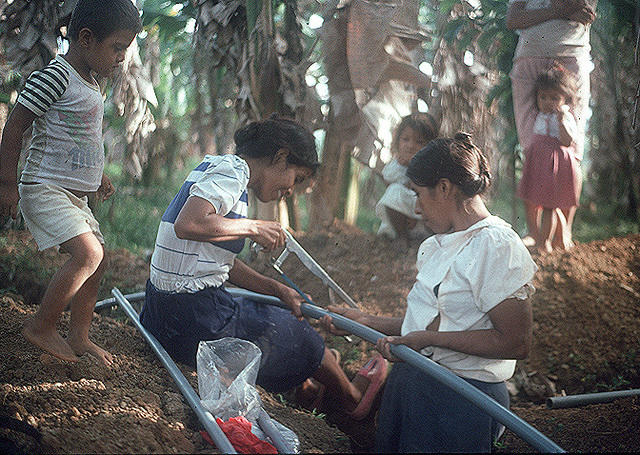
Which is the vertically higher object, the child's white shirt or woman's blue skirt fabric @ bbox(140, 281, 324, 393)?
the child's white shirt

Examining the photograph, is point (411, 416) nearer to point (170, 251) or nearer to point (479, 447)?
point (479, 447)

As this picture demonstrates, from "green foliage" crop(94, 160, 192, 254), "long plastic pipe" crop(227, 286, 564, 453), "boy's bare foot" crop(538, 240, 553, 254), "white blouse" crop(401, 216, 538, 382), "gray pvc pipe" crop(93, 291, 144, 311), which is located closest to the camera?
"long plastic pipe" crop(227, 286, 564, 453)

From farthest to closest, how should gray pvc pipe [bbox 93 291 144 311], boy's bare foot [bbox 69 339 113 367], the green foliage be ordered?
the green foliage, gray pvc pipe [bbox 93 291 144 311], boy's bare foot [bbox 69 339 113 367]

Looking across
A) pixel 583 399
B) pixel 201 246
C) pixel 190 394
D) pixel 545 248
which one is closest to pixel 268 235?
pixel 201 246

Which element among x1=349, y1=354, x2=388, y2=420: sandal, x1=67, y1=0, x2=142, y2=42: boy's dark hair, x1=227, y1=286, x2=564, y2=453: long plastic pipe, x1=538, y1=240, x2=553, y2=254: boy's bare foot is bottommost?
x1=349, y1=354, x2=388, y2=420: sandal

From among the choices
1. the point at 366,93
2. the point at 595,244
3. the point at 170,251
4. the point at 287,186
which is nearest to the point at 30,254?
the point at 170,251

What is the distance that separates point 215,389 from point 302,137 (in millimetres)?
939

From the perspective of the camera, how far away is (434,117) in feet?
9.77

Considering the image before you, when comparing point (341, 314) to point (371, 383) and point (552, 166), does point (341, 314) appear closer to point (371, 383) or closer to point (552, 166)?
point (371, 383)

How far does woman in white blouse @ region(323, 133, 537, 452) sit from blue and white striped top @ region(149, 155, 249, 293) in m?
0.60

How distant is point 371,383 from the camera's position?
2.58 metres

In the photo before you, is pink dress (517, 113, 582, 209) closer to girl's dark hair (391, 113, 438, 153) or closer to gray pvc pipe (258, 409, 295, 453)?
girl's dark hair (391, 113, 438, 153)

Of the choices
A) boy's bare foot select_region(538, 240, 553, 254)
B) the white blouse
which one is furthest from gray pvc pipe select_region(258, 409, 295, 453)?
boy's bare foot select_region(538, 240, 553, 254)

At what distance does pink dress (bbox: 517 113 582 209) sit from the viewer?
282cm
